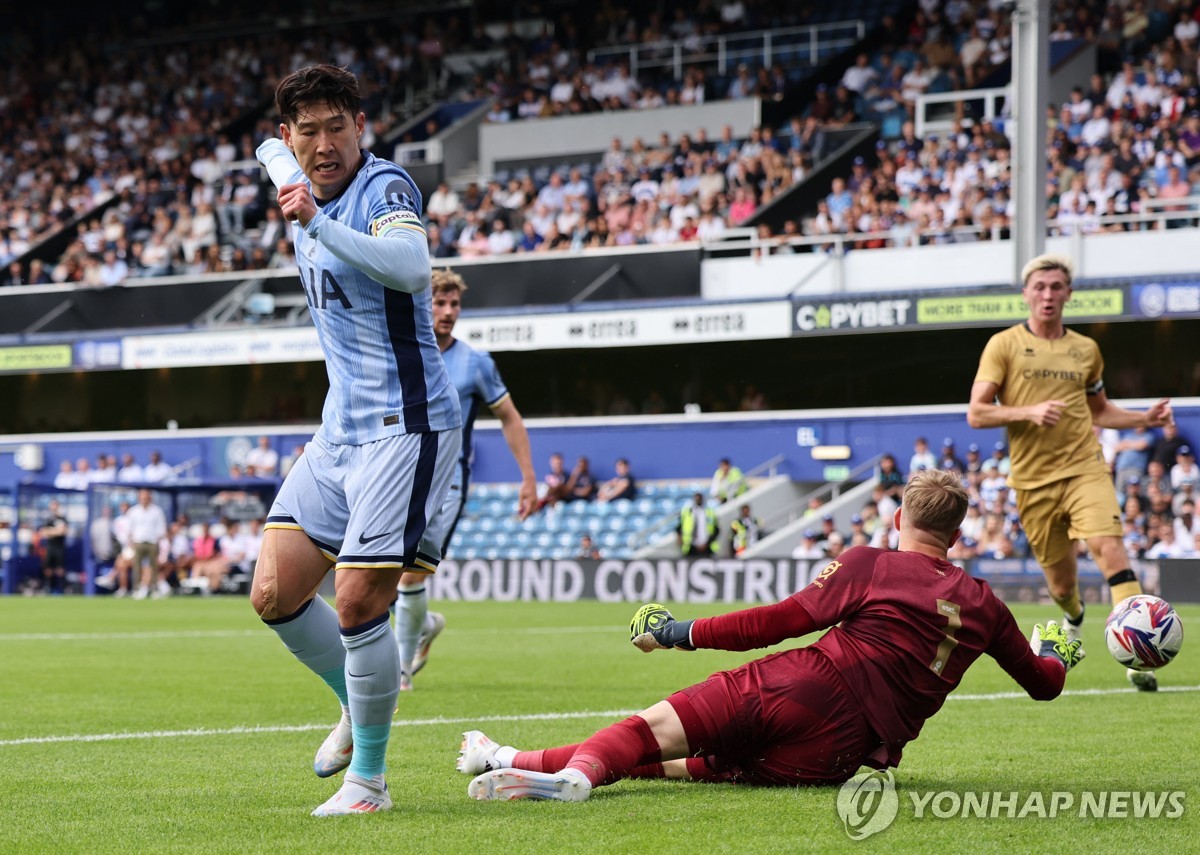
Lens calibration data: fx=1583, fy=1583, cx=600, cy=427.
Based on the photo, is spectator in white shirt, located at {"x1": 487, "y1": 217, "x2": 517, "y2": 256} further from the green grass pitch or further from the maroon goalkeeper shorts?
the maroon goalkeeper shorts

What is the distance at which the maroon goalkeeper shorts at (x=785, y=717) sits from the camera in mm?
5020

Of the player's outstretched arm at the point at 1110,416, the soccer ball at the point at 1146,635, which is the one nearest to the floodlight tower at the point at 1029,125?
the player's outstretched arm at the point at 1110,416

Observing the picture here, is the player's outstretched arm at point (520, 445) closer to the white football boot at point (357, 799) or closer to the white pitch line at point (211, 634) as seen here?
the white football boot at point (357, 799)

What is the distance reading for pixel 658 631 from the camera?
15.4ft

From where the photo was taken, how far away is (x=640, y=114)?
32.1 metres

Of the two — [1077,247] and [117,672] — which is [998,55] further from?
[117,672]

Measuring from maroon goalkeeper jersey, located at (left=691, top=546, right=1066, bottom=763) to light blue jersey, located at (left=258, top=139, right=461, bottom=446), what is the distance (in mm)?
1402

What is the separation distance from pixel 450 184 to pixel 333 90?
28.9m

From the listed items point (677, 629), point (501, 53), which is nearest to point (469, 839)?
point (677, 629)

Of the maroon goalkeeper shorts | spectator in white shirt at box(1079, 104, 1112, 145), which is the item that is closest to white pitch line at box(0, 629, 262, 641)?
the maroon goalkeeper shorts

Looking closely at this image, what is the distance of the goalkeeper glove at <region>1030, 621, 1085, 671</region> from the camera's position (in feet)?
17.8

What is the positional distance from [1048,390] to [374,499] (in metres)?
5.22

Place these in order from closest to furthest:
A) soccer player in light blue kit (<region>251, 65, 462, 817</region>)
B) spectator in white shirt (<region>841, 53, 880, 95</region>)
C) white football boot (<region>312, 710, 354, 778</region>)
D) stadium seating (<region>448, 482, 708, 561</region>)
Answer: soccer player in light blue kit (<region>251, 65, 462, 817</region>)
white football boot (<region>312, 710, 354, 778</region>)
stadium seating (<region>448, 482, 708, 561</region>)
spectator in white shirt (<region>841, 53, 880, 95</region>)

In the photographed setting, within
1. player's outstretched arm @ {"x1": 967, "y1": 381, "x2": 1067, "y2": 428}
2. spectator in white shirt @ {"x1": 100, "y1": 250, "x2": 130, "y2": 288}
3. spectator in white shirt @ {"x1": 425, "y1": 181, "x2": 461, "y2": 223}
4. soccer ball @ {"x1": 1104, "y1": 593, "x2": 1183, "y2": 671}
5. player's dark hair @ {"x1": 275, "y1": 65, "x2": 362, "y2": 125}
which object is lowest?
soccer ball @ {"x1": 1104, "y1": 593, "x2": 1183, "y2": 671}
